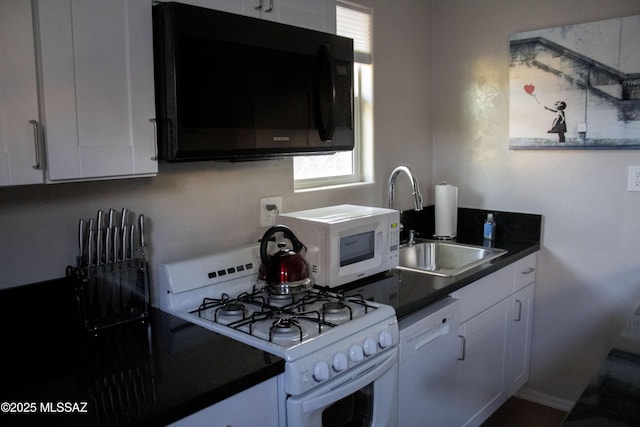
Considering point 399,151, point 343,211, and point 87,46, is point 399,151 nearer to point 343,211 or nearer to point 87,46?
point 343,211

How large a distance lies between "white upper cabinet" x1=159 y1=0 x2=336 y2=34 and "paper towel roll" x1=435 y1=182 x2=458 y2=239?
4.13 ft

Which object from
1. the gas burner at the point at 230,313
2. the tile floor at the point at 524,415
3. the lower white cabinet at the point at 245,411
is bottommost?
the tile floor at the point at 524,415

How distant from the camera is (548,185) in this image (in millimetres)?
2902

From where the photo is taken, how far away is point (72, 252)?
67.2 inches

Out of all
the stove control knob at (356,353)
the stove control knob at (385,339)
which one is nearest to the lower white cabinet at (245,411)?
the stove control knob at (356,353)

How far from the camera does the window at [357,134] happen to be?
103 inches

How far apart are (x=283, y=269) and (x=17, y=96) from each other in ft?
3.10

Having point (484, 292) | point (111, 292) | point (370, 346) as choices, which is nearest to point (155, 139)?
point (111, 292)

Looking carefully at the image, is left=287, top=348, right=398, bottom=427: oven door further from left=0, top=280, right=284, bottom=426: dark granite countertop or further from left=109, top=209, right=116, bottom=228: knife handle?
left=109, top=209, right=116, bottom=228: knife handle

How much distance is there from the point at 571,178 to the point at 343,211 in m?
1.29

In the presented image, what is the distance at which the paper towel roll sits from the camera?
3.02 m

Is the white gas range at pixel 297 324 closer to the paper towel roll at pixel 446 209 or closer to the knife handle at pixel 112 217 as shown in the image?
the knife handle at pixel 112 217

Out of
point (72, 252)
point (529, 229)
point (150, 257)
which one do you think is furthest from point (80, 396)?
point (529, 229)

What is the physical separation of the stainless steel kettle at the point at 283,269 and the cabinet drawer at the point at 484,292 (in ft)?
2.28
